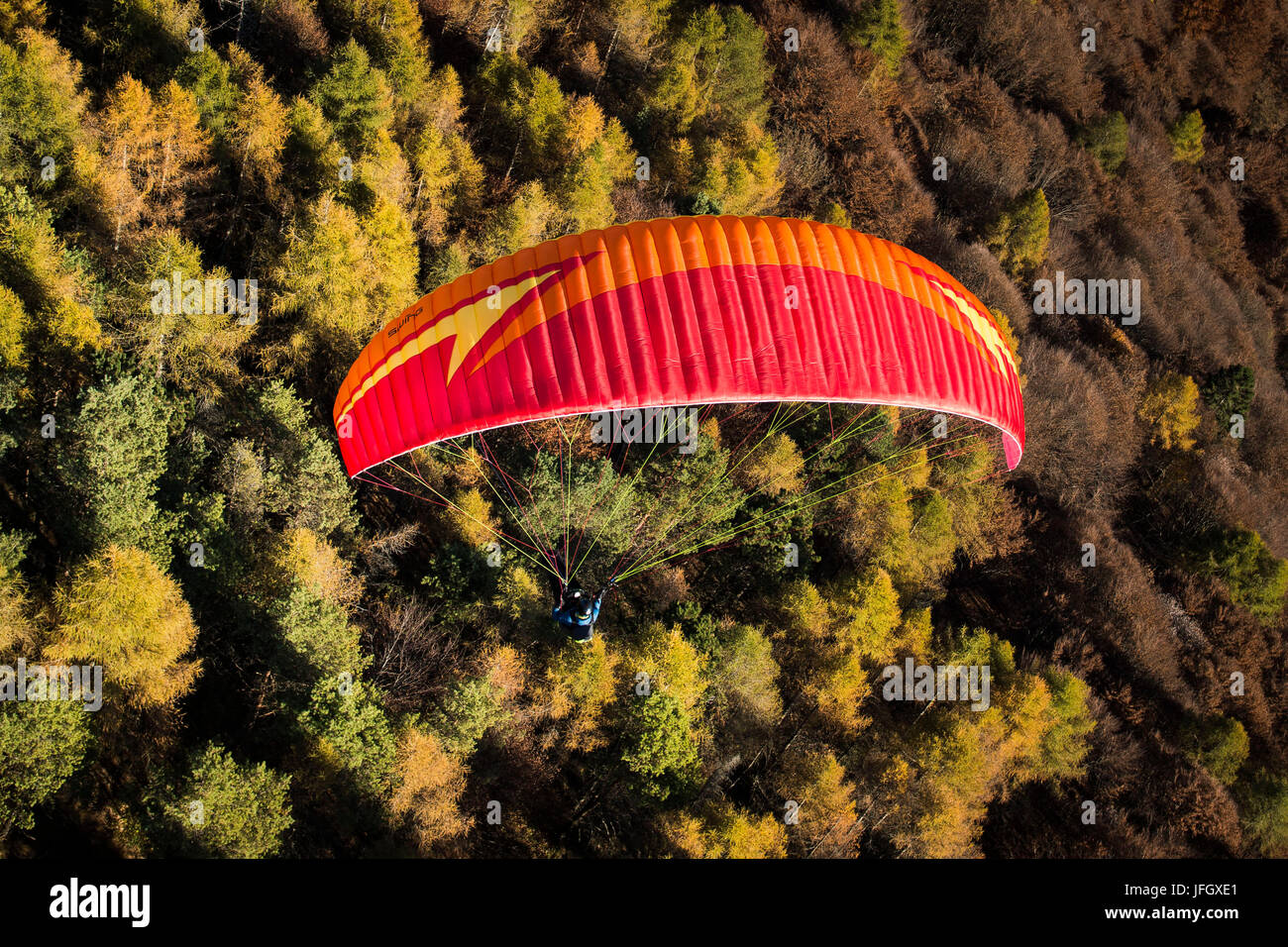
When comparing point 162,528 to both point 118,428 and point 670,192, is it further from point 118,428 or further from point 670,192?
point 670,192

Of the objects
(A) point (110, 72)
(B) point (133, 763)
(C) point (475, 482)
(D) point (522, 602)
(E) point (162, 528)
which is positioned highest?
(A) point (110, 72)

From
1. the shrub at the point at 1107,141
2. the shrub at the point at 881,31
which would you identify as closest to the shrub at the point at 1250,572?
the shrub at the point at 1107,141

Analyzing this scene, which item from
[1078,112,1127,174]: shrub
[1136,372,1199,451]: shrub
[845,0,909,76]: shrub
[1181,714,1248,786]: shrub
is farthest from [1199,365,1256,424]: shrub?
[845,0,909,76]: shrub

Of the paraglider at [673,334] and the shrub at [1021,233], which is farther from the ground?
the shrub at [1021,233]

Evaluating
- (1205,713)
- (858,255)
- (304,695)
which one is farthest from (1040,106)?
(304,695)

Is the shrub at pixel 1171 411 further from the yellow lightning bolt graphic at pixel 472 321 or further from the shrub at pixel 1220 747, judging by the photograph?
the yellow lightning bolt graphic at pixel 472 321
